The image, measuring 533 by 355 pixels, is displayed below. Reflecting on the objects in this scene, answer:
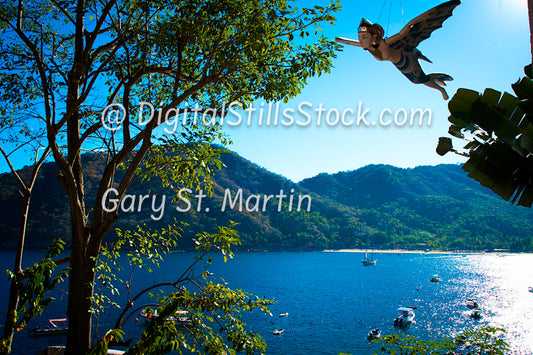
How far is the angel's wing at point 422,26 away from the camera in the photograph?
111 inches

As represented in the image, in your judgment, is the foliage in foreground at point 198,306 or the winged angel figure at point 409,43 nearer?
the winged angel figure at point 409,43

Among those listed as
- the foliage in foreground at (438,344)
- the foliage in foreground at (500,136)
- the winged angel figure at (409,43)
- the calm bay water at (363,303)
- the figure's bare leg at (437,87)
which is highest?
the winged angel figure at (409,43)

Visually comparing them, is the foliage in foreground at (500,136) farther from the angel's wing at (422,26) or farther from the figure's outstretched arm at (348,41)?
the figure's outstretched arm at (348,41)

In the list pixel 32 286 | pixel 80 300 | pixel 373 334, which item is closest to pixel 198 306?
pixel 80 300

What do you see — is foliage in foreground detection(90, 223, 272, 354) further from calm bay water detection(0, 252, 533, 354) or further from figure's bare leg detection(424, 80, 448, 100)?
calm bay water detection(0, 252, 533, 354)

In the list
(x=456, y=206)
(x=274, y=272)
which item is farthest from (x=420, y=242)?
(x=274, y=272)

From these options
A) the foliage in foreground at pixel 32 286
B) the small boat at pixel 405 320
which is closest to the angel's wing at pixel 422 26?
the foliage in foreground at pixel 32 286

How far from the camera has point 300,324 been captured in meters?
34.3

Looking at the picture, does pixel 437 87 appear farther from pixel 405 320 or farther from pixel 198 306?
pixel 405 320

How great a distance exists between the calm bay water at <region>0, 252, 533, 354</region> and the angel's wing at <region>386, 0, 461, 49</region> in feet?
80.9

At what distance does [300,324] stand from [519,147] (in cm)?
3445

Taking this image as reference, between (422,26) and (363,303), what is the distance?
4636 centimetres

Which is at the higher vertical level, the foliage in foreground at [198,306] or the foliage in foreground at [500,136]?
the foliage in foreground at [500,136]

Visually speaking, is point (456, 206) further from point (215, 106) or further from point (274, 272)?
point (215, 106)
